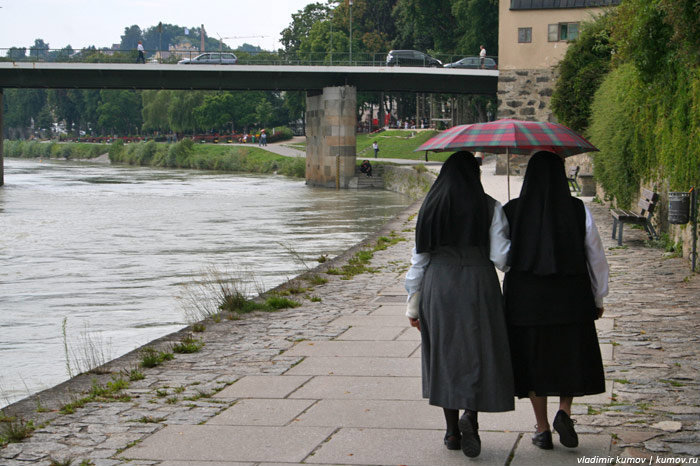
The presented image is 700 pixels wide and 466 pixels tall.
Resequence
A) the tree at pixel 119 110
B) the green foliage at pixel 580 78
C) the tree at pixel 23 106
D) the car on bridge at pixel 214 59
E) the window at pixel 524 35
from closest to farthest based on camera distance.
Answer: the green foliage at pixel 580 78
the window at pixel 524 35
the car on bridge at pixel 214 59
the tree at pixel 119 110
the tree at pixel 23 106

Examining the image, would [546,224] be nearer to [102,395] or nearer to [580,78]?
[102,395]

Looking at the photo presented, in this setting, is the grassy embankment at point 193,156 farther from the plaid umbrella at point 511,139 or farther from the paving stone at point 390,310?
the plaid umbrella at point 511,139

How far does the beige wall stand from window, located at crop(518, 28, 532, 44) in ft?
0.47

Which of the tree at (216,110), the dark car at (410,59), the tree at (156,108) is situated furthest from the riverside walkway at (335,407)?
the tree at (156,108)

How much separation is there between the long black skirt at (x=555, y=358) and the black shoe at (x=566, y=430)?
15 centimetres

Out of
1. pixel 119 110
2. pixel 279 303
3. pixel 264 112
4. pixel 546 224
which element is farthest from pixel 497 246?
pixel 119 110

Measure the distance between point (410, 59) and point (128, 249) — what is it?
37038 millimetres

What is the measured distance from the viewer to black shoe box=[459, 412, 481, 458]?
17.4 feet

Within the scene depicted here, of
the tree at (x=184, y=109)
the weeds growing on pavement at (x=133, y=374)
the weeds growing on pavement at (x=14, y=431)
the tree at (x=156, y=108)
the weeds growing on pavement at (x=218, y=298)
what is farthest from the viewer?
the tree at (x=156, y=108)

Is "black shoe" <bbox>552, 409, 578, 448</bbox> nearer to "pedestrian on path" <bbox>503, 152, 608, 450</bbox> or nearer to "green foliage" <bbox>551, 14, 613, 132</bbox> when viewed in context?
"pedestrian on path" <bbox>503, 152, 608, 450</bbox>

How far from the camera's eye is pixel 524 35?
45875mm

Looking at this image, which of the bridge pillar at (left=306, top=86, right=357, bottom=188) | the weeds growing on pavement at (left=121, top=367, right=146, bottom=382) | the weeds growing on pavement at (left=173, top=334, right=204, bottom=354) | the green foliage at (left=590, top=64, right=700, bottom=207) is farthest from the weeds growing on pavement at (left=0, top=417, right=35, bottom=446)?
the bridge pillar at (left=306, top=86, right=357, bottom=188)

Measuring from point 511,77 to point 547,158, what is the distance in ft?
139

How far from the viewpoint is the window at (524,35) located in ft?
150
